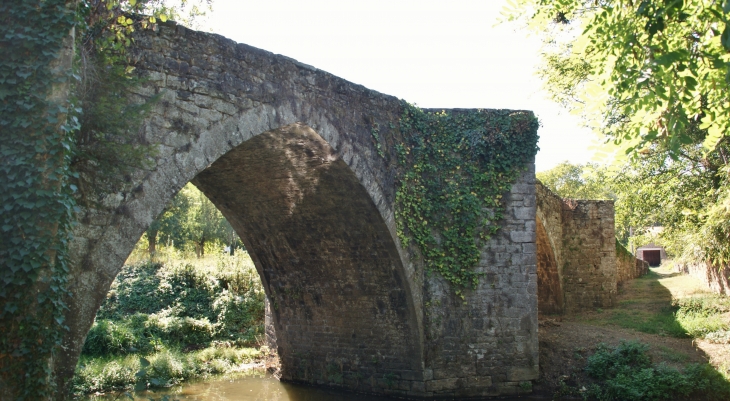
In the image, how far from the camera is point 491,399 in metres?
9.70

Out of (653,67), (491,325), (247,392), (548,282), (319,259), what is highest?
(653,67)

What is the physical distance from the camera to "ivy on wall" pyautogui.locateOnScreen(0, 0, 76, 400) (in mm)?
4395

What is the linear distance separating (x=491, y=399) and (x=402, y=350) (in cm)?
158

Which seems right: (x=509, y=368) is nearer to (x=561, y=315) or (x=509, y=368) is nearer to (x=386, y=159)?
(x=386, y=159)

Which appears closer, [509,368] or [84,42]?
[84,42]

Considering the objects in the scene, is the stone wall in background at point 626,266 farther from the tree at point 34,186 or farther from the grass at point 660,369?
the tree at point 34,186

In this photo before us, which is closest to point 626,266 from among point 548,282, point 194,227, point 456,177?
point 548,282

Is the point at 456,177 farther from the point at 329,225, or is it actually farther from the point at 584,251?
the point at 584,251

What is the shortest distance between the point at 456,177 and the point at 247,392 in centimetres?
502

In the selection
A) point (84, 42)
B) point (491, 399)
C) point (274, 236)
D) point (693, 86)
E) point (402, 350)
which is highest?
point (84, 42)

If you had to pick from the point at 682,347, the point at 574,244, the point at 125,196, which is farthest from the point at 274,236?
the point at 574,244

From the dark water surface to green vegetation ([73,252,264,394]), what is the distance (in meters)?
0.44

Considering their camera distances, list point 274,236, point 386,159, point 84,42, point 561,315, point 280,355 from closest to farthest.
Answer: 1. point 84,42
2. point 386,159
3. point 274,236
4. point 280,355
5. point 561,315

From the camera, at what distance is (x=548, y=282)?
15.8 meters
